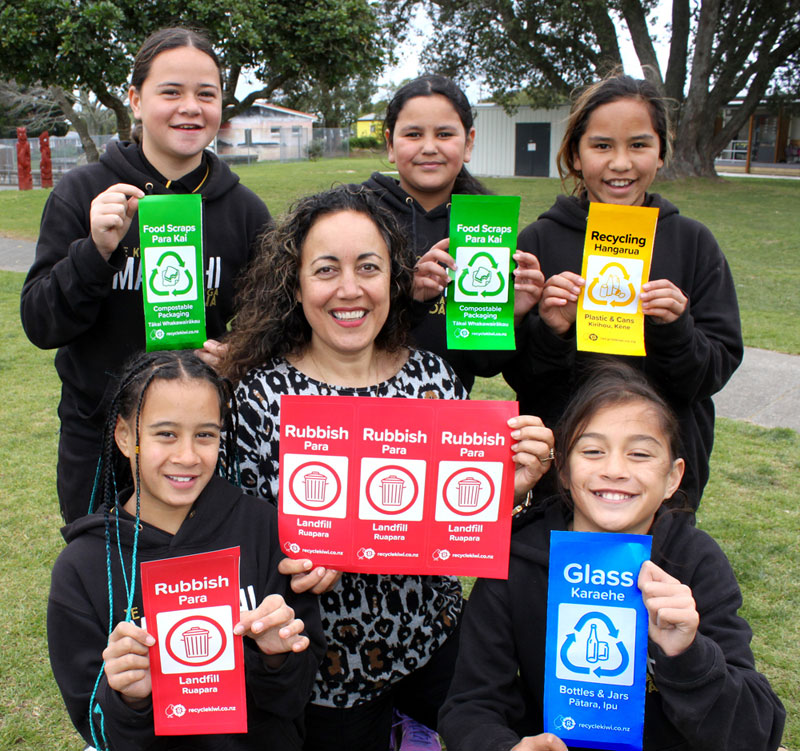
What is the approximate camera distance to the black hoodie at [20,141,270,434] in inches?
96.8

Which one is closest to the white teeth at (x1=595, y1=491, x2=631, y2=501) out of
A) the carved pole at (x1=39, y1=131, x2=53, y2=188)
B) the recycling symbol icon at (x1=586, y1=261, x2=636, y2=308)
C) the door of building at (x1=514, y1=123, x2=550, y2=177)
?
the recycling symbol icon at (x1=586, y1=261, x2=636, y2=308)

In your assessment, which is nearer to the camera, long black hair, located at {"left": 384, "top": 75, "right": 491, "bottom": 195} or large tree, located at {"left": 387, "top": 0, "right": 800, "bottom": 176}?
long black hair, located at {"left": 384, "top": 75, "right": 491, "bottom": 195}

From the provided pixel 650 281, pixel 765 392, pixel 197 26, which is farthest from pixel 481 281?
pixel 197 26

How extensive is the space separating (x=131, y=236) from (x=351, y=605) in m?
1.36

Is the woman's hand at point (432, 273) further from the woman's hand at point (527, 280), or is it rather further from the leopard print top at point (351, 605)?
the leopard print top at point (351, 605)

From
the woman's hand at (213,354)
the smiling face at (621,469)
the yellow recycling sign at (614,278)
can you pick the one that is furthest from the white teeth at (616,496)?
the woman's hand at (213,354)

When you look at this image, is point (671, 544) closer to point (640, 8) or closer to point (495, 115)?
point (640, 8)

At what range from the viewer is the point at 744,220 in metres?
16.8

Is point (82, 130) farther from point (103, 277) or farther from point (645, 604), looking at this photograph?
point (645, 604)

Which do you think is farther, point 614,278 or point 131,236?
point 131,236

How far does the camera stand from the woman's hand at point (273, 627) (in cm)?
179

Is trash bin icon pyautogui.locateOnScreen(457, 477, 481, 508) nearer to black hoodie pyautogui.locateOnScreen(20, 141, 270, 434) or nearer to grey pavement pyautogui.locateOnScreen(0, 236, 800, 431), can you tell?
black hoodie pyautogui.locateOnScreen(20, 141, 270, 434)

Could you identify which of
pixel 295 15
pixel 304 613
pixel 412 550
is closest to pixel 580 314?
pixel 412 550

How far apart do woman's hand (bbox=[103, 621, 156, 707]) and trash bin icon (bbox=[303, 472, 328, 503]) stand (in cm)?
50
